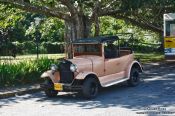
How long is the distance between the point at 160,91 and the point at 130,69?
5.14 feet

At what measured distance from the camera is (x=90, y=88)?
481 inches

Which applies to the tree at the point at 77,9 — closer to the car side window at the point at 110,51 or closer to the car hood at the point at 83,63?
the car side window at the point at 110,51

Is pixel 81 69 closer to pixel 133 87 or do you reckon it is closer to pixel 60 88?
pixel 60 88

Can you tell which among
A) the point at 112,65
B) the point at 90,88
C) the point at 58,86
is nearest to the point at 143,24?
the point at 112,65

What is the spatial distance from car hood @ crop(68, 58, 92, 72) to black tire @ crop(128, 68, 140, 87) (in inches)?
88.7

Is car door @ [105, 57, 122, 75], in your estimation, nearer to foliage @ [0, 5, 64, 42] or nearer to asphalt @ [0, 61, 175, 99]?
asphalt @ [0, 61, 175, 99]

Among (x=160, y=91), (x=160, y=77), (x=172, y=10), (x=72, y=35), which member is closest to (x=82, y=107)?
(x=160, y=91)

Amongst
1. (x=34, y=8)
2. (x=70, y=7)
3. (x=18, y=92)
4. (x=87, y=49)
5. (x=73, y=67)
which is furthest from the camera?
(x=70, y=7)

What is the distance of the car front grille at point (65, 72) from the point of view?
488 inches

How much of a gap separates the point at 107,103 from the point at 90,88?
3.17 feet

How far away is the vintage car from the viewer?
12234 millimetres

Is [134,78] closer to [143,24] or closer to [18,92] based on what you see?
[18,92]

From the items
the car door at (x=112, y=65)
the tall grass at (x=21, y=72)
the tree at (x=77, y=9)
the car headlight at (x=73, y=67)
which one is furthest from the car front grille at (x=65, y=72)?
the tree at (x=77, y=9)

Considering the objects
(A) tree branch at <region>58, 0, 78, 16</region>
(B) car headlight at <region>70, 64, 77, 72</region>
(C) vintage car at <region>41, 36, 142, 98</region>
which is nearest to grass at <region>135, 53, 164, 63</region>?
(A) tree branch at <region>58, 0, 78, 16</region>
